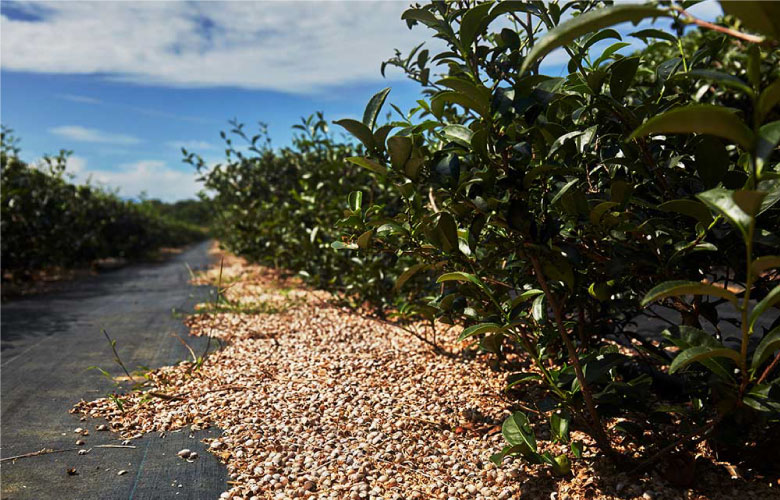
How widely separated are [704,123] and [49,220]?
8.58 m

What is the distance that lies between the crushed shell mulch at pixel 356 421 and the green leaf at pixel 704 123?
3.43 feet

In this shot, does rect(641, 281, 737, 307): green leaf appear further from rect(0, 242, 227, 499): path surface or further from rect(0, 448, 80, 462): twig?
rect(0, 448, 80, 462): twig

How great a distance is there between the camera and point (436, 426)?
1861mm

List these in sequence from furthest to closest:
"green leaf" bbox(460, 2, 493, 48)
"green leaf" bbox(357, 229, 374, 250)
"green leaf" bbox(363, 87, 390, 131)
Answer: "green leaf" bbox(357, 229, 374, 250)
"green leaf" bbox(363, 87, 390, 131)
"green leaf" bbox(460, 2, 493, 48)

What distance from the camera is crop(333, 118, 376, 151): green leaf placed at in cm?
129

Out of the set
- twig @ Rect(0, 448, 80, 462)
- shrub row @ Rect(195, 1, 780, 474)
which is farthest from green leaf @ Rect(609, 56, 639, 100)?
twig @ Rect(0, 448, 80, 462)

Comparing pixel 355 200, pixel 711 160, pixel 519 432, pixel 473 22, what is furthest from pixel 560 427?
pixel 473 22

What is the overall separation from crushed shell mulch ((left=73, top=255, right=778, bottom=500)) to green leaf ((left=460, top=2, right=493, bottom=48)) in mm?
1229

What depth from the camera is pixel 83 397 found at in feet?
7.74

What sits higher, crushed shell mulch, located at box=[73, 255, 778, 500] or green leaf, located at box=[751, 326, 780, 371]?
green leaf, located at box=[751, 326, 780, 371]

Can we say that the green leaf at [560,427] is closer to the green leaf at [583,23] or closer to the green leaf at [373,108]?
the green leaf at [373,108]

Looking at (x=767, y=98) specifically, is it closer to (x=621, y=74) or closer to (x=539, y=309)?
(x=621, y=74)

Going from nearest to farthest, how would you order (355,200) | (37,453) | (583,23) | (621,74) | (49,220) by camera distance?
(583,23) → (621,74) → (355,200) → (37,453) → (49,220)

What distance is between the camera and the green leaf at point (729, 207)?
79 cm
